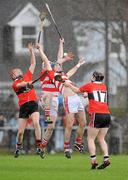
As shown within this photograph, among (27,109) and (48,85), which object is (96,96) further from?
(48,85)

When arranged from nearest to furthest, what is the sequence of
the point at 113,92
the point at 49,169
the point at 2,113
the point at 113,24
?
the point at 49,169 → the point at 2,113 → the point at 113,24 → the point at 113,92

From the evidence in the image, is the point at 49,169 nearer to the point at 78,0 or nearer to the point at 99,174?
the point at 99,174

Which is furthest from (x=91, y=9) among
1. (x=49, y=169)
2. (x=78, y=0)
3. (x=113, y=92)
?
(x=49, y=169)

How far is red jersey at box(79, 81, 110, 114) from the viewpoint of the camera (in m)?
24.8

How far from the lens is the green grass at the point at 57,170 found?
23.0 metres

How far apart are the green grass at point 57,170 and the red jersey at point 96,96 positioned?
147 centimetres

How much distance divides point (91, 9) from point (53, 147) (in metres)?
7.29

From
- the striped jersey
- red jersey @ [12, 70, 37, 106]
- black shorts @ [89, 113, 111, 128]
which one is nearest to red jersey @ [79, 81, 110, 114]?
black shorts @ [89, 113, 111, 128]

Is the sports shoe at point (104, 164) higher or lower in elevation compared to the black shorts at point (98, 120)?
lower

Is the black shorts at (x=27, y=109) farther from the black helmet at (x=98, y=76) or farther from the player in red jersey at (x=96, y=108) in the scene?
the black helmet at (x=98, y=76)

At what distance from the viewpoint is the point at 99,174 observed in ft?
77.6

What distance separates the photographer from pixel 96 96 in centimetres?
2488

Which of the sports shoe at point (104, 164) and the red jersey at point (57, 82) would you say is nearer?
the sports shoe at point (104, 164)

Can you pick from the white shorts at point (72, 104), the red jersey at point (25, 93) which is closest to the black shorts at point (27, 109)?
the red jersey at point (25, 93)
